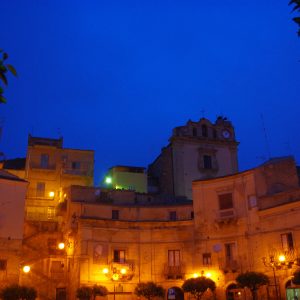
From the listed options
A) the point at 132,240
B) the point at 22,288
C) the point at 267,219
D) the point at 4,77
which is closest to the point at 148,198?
the point at 132,240

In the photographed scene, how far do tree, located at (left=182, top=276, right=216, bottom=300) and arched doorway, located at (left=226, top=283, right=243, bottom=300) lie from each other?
2287 millimetres

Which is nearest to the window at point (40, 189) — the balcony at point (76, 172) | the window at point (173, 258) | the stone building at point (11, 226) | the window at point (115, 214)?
the balcony at point (76, 172)

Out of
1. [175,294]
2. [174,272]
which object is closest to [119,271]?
[174,272]

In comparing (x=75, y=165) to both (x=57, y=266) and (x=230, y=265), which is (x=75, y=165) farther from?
(x=230, y=265)

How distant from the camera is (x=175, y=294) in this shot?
4162 cm

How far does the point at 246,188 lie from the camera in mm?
39281

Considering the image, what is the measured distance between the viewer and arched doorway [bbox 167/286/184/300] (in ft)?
135

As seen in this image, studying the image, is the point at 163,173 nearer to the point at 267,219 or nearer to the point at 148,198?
the point at 148,198

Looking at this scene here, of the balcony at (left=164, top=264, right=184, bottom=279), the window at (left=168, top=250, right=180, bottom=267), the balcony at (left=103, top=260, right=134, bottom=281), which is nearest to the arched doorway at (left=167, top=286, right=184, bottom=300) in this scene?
the balcony at (left=164, top=264, right=184, bottom=279)

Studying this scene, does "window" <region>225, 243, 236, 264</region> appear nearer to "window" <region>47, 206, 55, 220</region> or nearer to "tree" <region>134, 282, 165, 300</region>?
"tree" <region>134, 282, 165, 300</region>

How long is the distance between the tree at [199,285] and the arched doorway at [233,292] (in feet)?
7.50

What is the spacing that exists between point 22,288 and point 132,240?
1172 centimetres

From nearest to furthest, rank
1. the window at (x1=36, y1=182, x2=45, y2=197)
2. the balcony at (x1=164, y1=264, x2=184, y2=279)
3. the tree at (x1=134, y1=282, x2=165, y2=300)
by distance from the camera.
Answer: the tree at (x1=134, y1=282, x2=165, y2=300), the balcony at (x1=164, y1=264, x2=184, y2=279), the window at (x1=36, y1=182, x2=45, y2=197)

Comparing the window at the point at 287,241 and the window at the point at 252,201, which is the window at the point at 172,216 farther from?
the window at the point at 287,241
